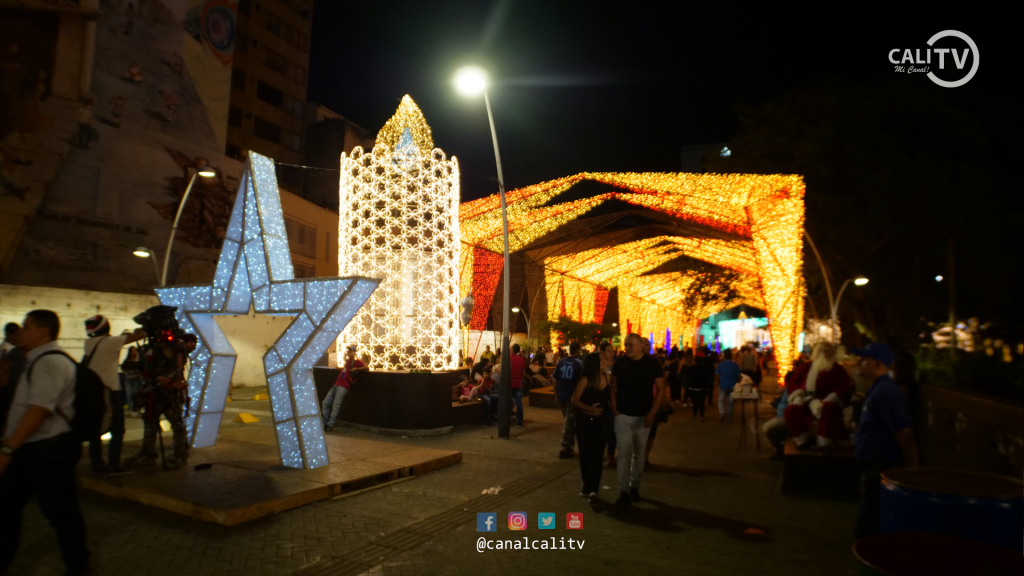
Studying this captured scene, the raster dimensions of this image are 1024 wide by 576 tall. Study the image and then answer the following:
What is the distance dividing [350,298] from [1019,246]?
6.42 m

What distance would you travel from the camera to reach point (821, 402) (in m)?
7.50

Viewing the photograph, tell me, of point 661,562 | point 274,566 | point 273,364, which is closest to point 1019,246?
point 661,562

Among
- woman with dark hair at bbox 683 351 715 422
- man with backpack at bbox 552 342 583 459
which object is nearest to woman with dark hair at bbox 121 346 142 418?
man with backpack at bbox 552 342 583 459

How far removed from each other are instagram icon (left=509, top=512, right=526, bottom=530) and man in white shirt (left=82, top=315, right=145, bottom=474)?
14.0 ft

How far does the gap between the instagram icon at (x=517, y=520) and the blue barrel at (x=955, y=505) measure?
3238 millimetres

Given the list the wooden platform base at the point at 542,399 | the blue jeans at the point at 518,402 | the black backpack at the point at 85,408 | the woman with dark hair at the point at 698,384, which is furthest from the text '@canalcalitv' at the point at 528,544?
the wooden platform base at the point at 542,399

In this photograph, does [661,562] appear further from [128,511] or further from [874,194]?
[874,194]

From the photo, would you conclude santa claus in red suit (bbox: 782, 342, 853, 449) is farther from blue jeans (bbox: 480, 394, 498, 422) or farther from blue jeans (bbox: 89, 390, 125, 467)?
blue jeans (bbox: 89, 390, 125, 467)

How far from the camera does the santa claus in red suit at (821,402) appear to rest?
23.1ft

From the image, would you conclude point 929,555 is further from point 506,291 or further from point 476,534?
point 506,291

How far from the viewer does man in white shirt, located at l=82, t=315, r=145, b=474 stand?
675 centimetres

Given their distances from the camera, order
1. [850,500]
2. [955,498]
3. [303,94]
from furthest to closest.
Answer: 1. [303,94]
2. [850,500]
3. [955,498]

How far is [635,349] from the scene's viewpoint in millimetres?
6301

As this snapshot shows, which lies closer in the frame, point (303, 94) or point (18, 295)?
point (18, 295)
